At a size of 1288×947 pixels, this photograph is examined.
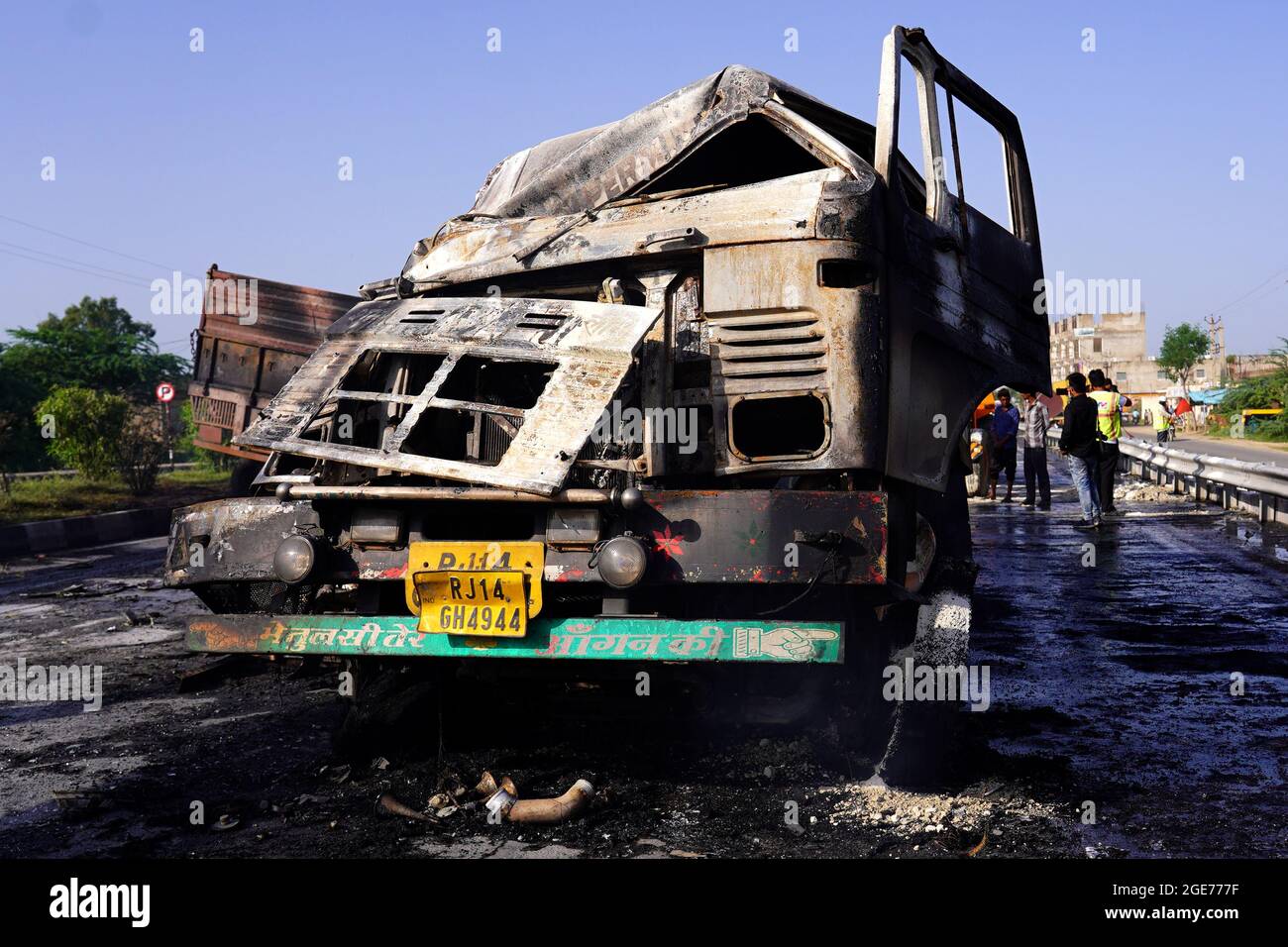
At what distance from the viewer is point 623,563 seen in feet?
12.4

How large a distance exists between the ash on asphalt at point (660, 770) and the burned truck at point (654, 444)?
413 millimetres

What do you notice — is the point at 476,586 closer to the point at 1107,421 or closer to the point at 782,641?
the point at 782,641

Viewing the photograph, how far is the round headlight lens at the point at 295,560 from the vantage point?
3992mm

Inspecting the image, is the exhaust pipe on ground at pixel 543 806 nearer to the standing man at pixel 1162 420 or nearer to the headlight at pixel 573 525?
the headlight at pixel 573 525

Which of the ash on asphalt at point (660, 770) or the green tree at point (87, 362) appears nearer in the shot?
the ash on asphalt at point (660, 770)

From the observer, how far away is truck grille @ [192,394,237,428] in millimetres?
12852

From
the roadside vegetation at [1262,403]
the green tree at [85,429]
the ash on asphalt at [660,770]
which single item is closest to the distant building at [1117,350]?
the roadside vegetation at [1262,403]

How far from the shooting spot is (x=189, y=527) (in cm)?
438

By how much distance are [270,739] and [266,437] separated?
133 cm

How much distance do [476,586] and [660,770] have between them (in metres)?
0.98

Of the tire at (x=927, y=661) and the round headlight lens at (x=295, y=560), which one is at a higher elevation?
the round headlight lens at (x=295, y=560)

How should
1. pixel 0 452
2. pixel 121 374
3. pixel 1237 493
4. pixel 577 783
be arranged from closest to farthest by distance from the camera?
1. pixel 577 783
2. pixel 1237 493
3. pixel 0 452
4. pixel 121 374
